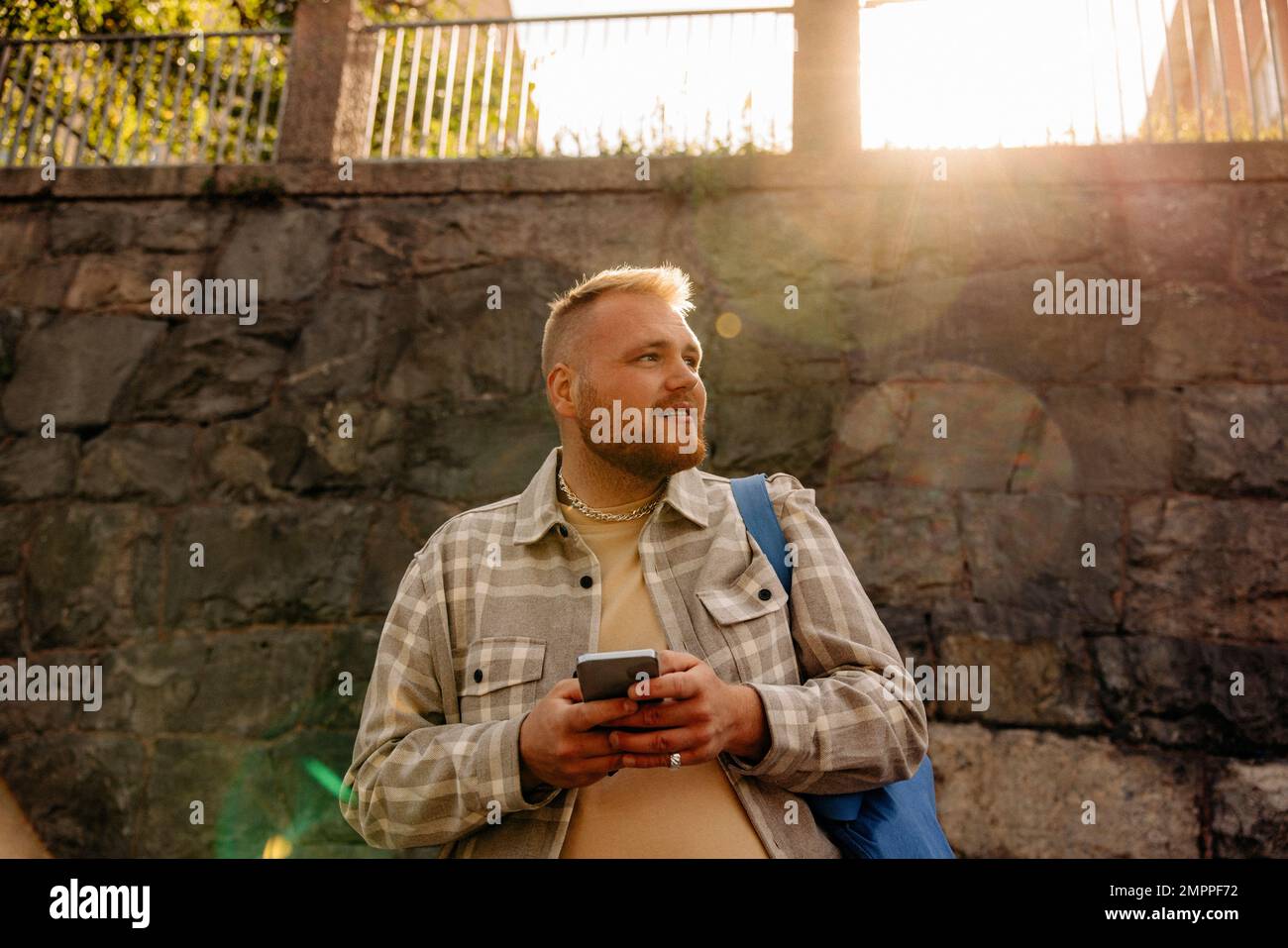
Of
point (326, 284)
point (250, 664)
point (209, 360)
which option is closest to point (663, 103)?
point (326, 284)

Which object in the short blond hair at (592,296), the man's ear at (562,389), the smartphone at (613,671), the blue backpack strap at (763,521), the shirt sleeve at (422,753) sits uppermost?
the short blond hair at (592,296)

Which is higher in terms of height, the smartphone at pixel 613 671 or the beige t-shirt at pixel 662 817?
the smartphone at pixel 613 671

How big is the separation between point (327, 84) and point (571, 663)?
436 cm

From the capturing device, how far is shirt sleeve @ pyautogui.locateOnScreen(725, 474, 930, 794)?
5.23ft

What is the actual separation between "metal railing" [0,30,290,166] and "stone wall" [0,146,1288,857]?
26.9 inches

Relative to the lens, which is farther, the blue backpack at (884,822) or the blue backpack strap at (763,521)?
the blue backpack strap at (763,521)

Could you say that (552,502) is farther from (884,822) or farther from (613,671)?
(884,822)

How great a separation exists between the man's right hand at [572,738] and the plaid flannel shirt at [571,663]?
3.3 inches

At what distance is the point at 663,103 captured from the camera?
187 inches

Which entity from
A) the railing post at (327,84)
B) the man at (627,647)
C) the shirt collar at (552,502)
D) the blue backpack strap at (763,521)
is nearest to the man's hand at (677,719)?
the man at (627,647)

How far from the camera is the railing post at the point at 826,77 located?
4293 millimetres

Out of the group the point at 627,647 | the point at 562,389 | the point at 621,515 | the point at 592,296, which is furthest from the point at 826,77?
the point at 627,647

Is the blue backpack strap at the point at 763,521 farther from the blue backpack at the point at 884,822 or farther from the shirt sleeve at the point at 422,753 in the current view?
the shirt sleeve at the point at 422,753

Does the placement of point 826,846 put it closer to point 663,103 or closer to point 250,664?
point 250,664
